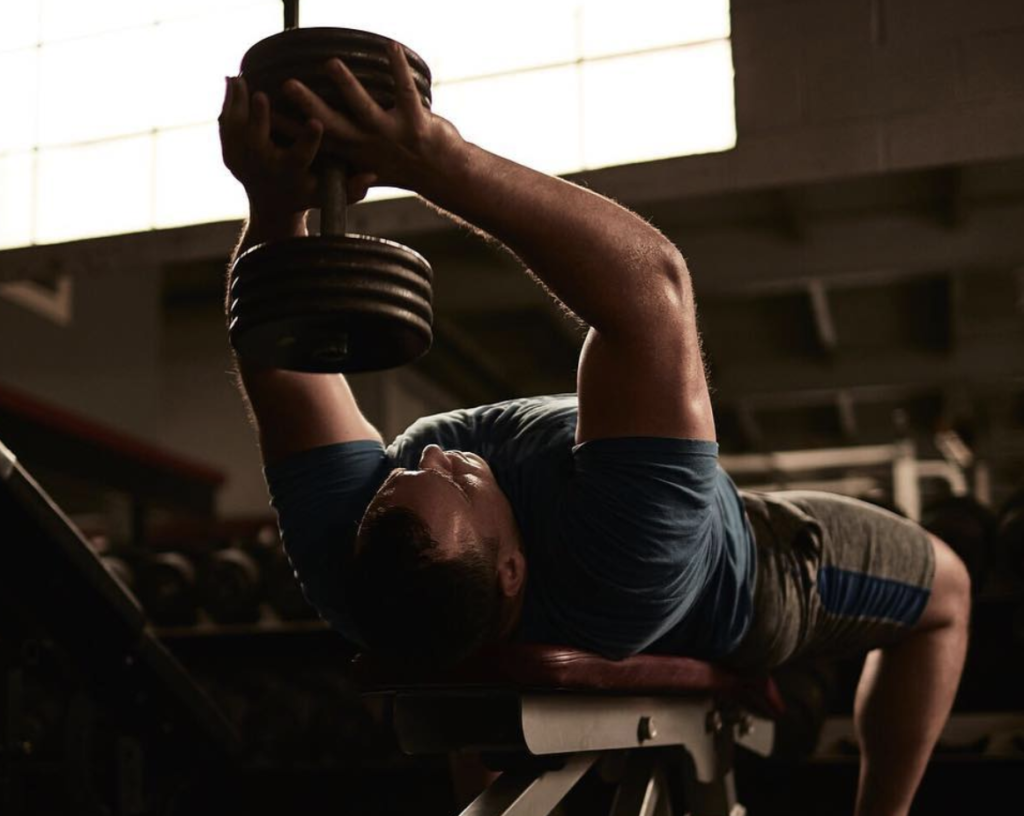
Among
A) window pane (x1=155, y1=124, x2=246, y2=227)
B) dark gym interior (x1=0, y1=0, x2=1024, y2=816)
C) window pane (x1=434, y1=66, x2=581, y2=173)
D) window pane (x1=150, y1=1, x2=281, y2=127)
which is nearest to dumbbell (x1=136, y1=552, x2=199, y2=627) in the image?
dark gym interior (x1=0, y1=0, x2=1024, y2=816)

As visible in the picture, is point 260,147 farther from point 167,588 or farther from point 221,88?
point 221,88

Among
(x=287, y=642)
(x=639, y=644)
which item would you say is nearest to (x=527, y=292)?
(x=287, y=642)

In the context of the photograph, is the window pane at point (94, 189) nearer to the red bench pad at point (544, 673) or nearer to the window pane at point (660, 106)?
the window pane at point (660, 106)

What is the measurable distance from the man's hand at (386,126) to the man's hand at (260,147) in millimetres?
17

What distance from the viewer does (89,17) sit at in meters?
3.55

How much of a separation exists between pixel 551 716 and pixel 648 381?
326 millimetres

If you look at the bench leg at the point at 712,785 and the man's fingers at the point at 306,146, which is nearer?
the man's fingers at the point at 306,146

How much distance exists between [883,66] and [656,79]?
544mm

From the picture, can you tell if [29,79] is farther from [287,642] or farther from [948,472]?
[948,472]

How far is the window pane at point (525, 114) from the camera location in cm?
307

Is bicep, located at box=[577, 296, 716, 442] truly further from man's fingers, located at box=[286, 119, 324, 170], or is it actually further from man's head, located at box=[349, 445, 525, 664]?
man's fingers, located at box=[286, 119, 324, 170]

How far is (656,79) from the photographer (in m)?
2.99

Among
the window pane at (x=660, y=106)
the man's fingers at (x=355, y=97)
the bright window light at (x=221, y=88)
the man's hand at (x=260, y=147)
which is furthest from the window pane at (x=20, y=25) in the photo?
the man's fingers at (x=355, y=97)

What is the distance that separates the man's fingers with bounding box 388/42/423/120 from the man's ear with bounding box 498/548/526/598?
418 millimetres
